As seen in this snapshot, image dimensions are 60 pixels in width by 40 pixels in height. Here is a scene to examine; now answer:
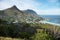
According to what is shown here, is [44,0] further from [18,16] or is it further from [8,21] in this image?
[8,21]

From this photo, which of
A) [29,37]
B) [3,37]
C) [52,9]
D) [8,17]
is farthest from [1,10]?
[52,9]

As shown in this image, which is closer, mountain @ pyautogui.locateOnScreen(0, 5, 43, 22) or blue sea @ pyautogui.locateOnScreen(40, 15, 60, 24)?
blue sea @ pyautogui.locateOnScreen(40, 15, 60, 24)

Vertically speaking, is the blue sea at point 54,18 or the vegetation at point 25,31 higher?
the blue sea at point 54,18

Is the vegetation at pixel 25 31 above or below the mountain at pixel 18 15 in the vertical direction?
below

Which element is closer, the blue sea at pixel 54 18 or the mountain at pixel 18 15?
the blue sea at pixel 54 18

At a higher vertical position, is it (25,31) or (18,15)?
(18,15)

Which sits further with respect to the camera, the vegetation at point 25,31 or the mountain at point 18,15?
the mountain at point 18,15

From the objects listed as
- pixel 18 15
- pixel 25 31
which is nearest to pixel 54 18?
pixel 25 31

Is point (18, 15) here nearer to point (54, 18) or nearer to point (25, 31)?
point (25, 31)
